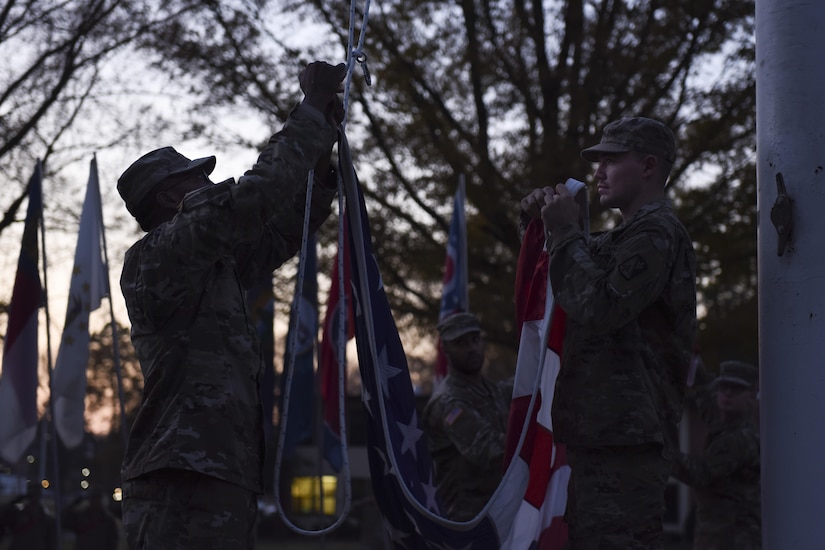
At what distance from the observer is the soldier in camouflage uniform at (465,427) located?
718 centimetres

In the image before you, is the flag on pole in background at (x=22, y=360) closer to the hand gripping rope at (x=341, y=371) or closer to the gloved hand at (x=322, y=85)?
the hand gripping rope at (x=341, y=371)

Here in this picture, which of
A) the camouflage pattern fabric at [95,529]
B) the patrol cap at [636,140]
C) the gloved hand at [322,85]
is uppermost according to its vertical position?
the gloved hand at [322,85]

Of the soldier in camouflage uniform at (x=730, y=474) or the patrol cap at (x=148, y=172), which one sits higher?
the patrol cap at (x=148, y=172)

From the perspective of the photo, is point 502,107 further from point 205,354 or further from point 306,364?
point 205,354

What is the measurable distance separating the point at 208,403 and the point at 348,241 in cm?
118

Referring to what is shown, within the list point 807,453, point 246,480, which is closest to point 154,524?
point 246,480

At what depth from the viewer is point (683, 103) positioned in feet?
39.4

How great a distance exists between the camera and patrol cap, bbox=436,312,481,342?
7.84 meters

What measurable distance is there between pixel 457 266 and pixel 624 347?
7.21 metres

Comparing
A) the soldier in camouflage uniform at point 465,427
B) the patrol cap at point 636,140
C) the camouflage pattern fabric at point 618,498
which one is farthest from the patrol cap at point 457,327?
the camouflage pattern fabric at point 618,498

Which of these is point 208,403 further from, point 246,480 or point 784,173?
point 784,173

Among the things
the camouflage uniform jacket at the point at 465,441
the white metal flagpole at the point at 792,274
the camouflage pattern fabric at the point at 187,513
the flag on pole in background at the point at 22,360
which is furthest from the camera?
the flag on pole in background at the point at 22,360

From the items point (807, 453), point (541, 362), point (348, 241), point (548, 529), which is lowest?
point (548, 529)

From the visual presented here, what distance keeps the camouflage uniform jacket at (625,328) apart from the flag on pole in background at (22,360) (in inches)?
281
